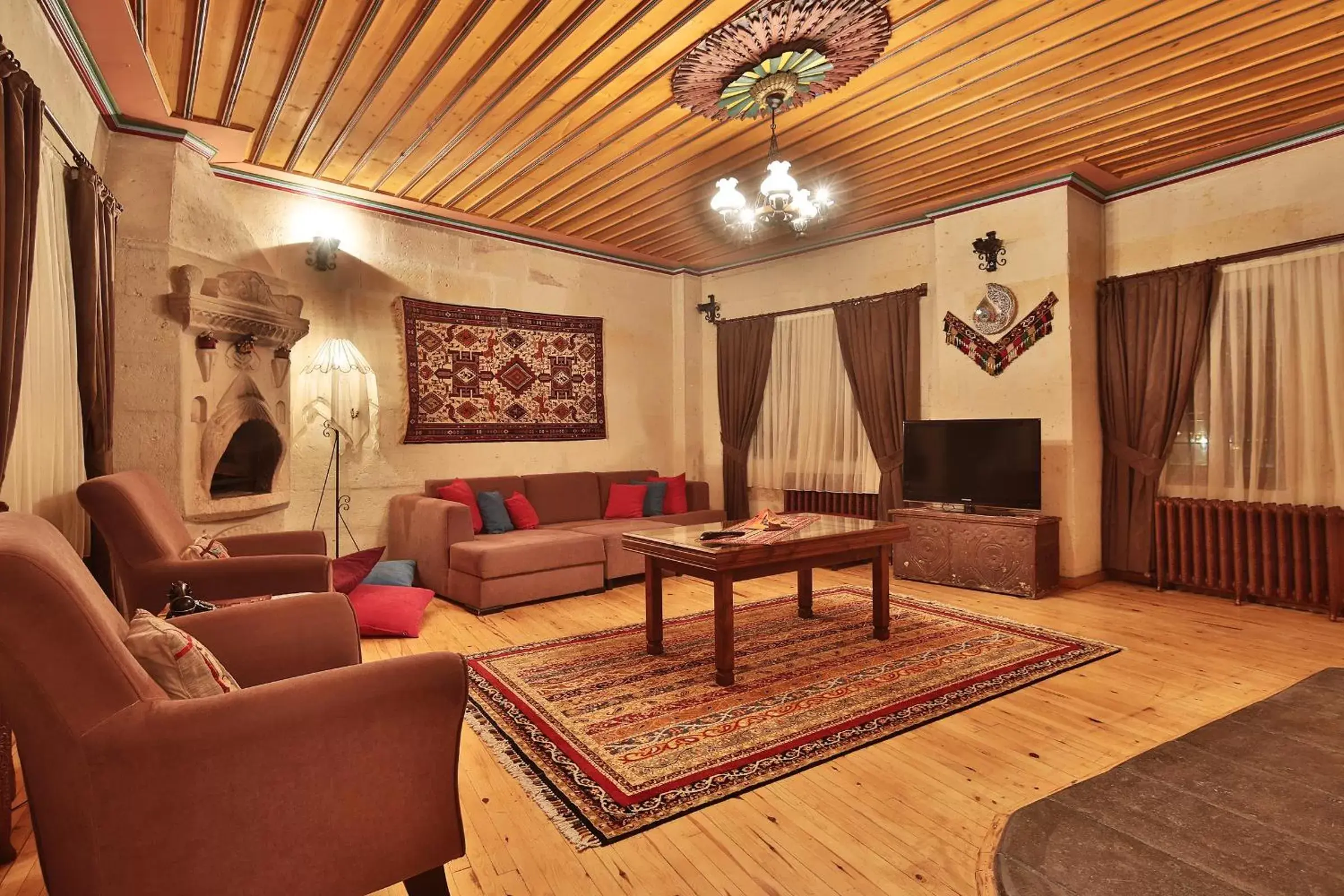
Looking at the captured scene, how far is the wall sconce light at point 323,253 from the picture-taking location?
4664 mm

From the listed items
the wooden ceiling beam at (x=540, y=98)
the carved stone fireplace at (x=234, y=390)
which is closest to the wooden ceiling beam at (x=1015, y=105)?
the wooden ceiling beam at (x=540, y=98)

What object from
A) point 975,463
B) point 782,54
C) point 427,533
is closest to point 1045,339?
Result: point 975,463

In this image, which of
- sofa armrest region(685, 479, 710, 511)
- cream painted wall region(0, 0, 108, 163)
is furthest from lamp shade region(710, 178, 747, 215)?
sofa armrest region(685, 479, 710, 511)

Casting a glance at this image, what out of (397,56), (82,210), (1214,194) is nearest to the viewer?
(82,210)

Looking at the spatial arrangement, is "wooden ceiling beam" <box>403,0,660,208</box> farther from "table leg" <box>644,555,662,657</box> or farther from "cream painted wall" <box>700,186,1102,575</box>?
"cream painted wall" <box>700,186,1102,575</box>

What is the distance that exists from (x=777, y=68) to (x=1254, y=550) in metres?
4.05

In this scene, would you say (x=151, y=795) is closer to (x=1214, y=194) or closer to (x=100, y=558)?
(x=100, y=558)

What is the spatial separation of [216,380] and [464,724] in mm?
2760

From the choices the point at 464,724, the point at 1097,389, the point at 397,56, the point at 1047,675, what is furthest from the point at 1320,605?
the point at 397,56

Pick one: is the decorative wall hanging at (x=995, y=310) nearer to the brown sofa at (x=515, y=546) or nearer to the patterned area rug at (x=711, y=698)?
the patterned area rug at (x=711, y=698)

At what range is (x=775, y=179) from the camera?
3.22 m

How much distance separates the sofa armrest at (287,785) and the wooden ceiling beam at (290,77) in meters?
2.78

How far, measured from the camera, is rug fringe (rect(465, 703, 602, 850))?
1.87 m

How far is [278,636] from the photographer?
77.4 inches
